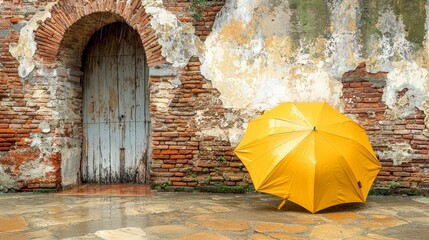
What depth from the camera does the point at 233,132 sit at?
6066 millimetres

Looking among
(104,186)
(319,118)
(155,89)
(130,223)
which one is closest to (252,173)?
(319,118)

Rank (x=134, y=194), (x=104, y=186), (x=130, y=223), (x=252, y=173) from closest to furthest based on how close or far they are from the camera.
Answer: (x=130, y=223) → (x=252, y=173) → (x=134, y=194) → (x=104, y=186)

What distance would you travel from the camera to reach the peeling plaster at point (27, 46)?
625cm

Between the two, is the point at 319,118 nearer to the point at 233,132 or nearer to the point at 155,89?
the point at 233,132

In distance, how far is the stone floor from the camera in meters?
3.85

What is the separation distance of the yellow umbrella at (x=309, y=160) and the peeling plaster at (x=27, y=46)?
3.48 metres

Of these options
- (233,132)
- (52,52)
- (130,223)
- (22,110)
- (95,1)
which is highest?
(95,1)

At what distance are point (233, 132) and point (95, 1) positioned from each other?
8.74 feet

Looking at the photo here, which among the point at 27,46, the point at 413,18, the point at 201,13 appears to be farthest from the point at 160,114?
the point at 413,18

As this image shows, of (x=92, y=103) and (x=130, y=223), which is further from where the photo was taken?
(x=92, y=103)

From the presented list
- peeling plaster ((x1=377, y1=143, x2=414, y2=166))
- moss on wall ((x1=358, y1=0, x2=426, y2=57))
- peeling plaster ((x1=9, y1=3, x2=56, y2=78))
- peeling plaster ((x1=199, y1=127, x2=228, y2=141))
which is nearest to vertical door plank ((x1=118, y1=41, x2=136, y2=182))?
peeling plaster ((x1=9, y1=3, x2=56, y2=78))

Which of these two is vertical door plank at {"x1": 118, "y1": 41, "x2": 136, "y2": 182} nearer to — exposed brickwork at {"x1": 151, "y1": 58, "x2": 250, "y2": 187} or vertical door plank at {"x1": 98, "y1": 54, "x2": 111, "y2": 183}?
vertical door plank at {"x1": 98, "y1": 54, "x2": 111, "y2": 183}

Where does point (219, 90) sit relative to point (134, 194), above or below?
above

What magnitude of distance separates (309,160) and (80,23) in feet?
12.8
